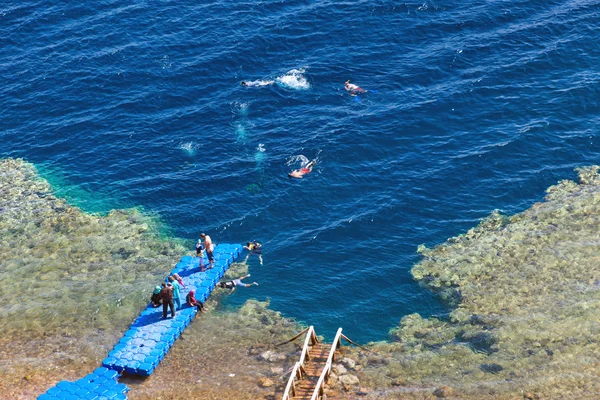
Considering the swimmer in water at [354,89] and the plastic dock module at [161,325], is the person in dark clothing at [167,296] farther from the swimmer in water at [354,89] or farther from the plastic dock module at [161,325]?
the swimmer in water at [354,89]

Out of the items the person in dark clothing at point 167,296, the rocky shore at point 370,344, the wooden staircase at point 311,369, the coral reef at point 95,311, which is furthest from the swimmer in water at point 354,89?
the person in dark clothing at point 167,296

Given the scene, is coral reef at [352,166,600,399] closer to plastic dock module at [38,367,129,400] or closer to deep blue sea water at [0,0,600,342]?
deep blue sea water at [0,0,600,342]

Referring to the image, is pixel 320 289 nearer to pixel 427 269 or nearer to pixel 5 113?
pixel 427 269

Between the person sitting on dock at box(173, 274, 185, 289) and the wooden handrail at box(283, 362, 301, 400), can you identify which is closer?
the wooden handrail at box(283, 362, 301, 400)

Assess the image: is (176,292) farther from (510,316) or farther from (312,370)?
(510,316)

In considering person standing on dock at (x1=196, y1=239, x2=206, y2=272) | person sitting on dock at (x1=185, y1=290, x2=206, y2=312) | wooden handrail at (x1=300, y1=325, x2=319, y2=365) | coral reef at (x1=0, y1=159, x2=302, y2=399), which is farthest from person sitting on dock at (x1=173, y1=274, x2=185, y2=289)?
wooden handrail at (x1=300, y1=325, x2=319, y2=365)

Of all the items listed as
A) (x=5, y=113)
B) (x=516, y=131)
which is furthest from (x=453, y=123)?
(x=5, y=113)
